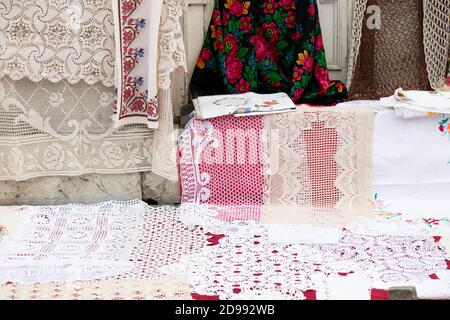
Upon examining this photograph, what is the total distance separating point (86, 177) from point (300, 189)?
0.99 meters

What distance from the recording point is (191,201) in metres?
3.69

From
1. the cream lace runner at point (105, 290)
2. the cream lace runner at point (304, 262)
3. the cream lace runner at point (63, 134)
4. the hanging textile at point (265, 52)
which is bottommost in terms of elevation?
the cream lace runner at point (304, 262)

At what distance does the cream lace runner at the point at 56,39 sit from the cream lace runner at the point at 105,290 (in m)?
1.08

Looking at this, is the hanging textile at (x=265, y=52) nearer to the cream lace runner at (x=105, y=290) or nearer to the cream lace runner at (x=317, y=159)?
the cream lace runner at (x=317, y=159)

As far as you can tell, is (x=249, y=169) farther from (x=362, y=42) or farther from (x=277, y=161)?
(x=362, y=42)

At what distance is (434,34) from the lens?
4.27m

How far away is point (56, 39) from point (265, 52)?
1.18 m

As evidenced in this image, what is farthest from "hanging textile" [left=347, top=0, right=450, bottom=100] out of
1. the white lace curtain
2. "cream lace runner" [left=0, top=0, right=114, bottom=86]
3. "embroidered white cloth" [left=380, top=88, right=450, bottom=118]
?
"cream lace runner" [left=0, top=0, right=114, bottom=86]

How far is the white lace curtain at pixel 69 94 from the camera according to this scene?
3.54m

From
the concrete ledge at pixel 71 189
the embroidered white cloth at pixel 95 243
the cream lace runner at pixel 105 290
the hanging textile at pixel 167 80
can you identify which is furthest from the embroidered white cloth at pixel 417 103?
the cream lace runner at pixel 105 290

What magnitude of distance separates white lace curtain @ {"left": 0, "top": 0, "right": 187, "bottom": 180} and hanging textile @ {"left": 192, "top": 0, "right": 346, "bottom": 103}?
0.59 metres

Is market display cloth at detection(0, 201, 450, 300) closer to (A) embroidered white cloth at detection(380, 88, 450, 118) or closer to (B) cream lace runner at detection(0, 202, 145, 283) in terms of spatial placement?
(B) cream lace runner at detection(0, 202, 145, 283)

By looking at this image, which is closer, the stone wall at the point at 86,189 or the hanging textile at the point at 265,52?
the stone wall at the point at 86,189

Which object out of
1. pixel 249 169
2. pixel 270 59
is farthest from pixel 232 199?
pixel 270 59
